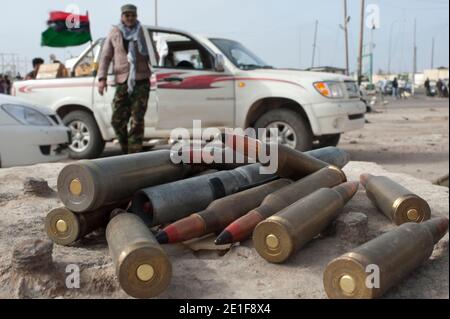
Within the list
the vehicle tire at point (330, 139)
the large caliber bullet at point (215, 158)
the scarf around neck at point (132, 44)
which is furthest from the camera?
the vehicle tire at point (330, 139)

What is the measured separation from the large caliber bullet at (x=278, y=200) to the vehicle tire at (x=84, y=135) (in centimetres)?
512

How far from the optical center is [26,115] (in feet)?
18.7

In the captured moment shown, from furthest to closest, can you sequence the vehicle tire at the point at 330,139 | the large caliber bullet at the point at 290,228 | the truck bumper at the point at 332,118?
the vehicle tire at the point at 330,139 → the truck bumper at the point at 332,118 → the large caliber bullet at the point at 290,228

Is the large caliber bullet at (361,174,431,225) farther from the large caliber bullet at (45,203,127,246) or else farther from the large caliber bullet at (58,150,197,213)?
the large caliber bullet at (45,203,127,246)

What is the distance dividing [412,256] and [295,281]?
560 mm

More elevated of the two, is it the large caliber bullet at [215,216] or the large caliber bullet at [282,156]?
the large caliber bullet at [282,156]

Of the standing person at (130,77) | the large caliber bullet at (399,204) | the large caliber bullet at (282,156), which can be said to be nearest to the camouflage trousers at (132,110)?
the standing person at (130,77)

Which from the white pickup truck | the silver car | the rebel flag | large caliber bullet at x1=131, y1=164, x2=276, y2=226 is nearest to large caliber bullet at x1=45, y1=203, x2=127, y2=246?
large caliber bullet at x1=131, y1=164, x2=276, y2=226

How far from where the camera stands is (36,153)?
5633mm

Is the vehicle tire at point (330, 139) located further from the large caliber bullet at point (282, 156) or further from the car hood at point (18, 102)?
the large caliber bullet at point (282, 156)

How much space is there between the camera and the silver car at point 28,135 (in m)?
5.34

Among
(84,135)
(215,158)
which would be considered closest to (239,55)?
(84,135)

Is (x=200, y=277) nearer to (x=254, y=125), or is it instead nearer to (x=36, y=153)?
(x=36, y=153)
